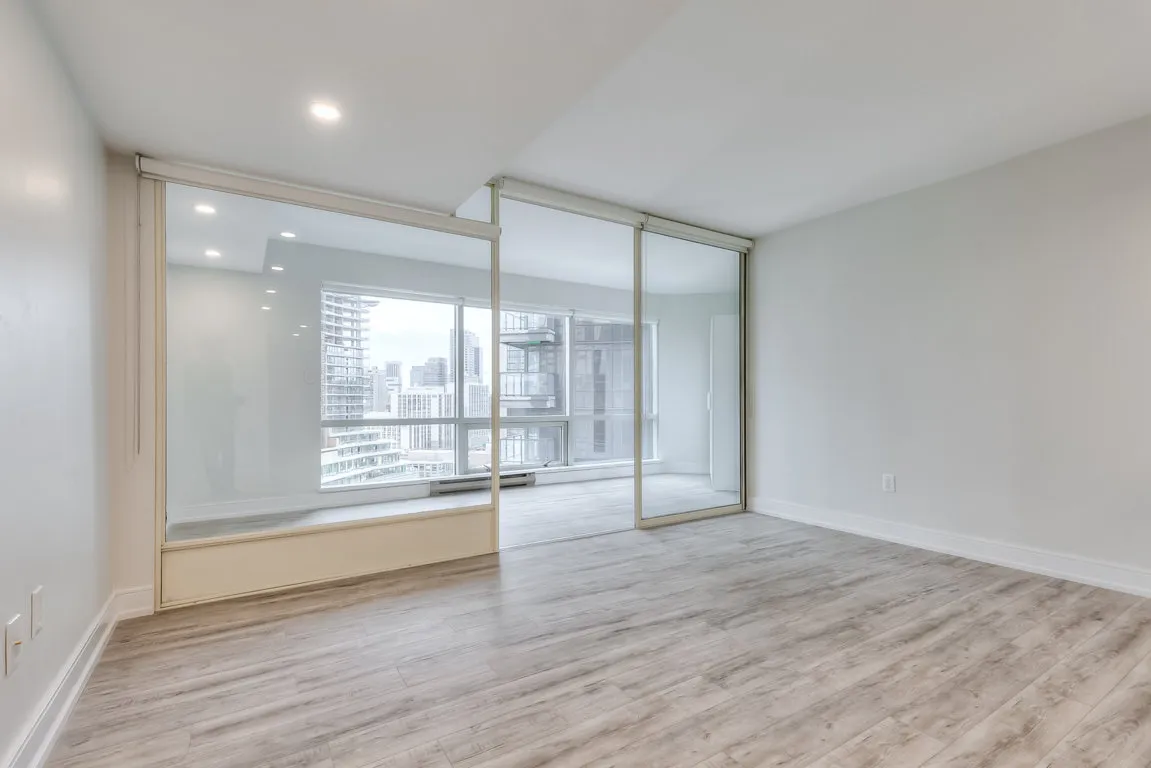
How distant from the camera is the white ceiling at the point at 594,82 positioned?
1.75 meters

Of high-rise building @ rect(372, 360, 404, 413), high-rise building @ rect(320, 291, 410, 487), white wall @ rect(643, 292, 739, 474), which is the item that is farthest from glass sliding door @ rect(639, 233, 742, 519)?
high-rise building @ rect(320, 291, 410, 487)

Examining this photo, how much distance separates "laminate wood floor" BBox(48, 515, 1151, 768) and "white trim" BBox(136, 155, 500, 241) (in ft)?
7.56

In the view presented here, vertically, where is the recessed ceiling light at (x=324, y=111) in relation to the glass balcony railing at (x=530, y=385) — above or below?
above

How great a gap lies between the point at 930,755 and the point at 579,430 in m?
5.64

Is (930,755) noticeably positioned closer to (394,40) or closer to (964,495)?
(964,495)

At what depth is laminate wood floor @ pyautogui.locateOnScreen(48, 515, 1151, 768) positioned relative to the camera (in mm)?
1620

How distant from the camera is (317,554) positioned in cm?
311

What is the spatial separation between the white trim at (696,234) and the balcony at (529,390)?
285 centimetres

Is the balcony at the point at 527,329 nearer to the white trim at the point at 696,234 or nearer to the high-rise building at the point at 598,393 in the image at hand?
the high-rise building at the point at 598,393

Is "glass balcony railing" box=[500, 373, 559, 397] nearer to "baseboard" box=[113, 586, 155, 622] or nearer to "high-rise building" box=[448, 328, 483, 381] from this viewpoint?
"high-rise building" box=[448, 328, 483, 381]

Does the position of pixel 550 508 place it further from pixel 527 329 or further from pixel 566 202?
pixel 566 202

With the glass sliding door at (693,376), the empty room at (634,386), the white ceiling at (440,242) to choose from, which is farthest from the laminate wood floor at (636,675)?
the white ceiling at (440,242)

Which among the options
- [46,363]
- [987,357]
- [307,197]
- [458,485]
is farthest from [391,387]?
[987,357]

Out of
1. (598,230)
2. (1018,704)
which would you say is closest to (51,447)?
(1018,704)
